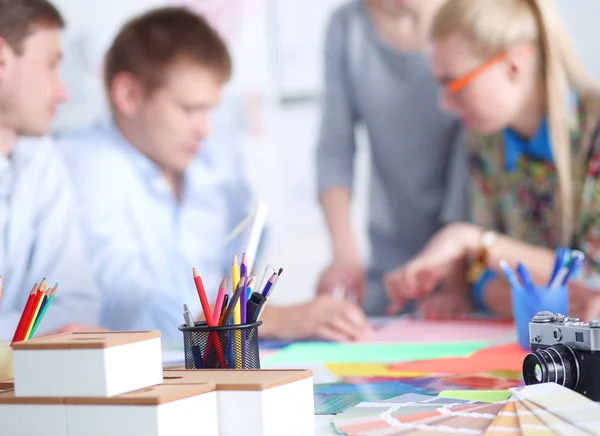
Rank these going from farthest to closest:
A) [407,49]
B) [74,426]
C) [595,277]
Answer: [407,49] < [595,277] < [74,426]

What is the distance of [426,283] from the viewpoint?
1.37 m

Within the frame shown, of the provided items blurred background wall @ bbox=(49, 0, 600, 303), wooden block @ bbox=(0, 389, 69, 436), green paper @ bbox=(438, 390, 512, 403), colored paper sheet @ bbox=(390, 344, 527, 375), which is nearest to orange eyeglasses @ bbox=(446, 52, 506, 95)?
blurred background wall @ bbox=(49, 0, 600, 303)

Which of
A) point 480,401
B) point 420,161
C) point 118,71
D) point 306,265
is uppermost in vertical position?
point 118,71

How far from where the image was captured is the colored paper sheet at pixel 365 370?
867mm

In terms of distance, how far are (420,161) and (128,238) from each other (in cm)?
54

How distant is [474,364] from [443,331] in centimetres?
32

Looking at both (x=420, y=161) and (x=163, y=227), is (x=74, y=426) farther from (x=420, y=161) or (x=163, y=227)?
(x=420, y=161)

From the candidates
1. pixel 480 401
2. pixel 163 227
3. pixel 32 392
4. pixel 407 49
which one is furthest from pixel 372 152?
pixel 32 392

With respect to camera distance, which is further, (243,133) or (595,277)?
(243,133)

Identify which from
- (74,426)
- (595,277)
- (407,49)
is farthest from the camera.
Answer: (407,49)

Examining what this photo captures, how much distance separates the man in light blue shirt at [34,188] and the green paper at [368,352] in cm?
38

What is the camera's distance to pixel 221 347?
0.73m

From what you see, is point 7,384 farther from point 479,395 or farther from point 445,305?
point 445,305

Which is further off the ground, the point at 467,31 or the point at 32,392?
the point at 467,31
